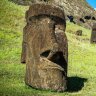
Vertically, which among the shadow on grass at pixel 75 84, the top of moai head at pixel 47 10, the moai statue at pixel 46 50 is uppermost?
the top of moai head at pixel 47 10

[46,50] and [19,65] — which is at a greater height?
[46,50]

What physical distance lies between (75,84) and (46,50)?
7.86ft

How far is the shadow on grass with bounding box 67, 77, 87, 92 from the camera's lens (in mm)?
15506

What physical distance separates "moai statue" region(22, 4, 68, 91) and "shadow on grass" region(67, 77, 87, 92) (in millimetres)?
653

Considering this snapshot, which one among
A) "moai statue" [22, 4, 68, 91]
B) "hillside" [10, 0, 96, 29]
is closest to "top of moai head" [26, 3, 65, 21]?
"moai statue" [22, 4, 68, 91]

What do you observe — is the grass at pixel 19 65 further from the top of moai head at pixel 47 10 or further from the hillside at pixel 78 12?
the hillside at pixel 78 12

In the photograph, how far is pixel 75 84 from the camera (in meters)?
16.4

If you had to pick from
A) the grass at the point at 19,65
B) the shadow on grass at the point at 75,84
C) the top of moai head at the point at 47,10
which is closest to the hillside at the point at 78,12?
the grass at the point at 19,65

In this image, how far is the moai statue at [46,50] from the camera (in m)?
14.7

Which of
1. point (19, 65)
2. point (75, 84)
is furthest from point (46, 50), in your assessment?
point (19, 65)

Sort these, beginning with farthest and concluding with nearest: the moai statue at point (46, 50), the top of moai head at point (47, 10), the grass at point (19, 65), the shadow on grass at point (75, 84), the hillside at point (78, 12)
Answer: the hillside at point (78, 12), the shadow on grass at point (75, 84), the top of moai head at point (47, 10), the moai statue at point (46, 50), the grass at point (19, 65)

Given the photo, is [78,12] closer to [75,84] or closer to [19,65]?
[19,65]

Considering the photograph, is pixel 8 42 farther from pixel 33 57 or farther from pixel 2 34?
A: pixel 33 57

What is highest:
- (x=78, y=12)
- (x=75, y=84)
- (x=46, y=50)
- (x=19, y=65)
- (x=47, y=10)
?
(x=47, y=10)
